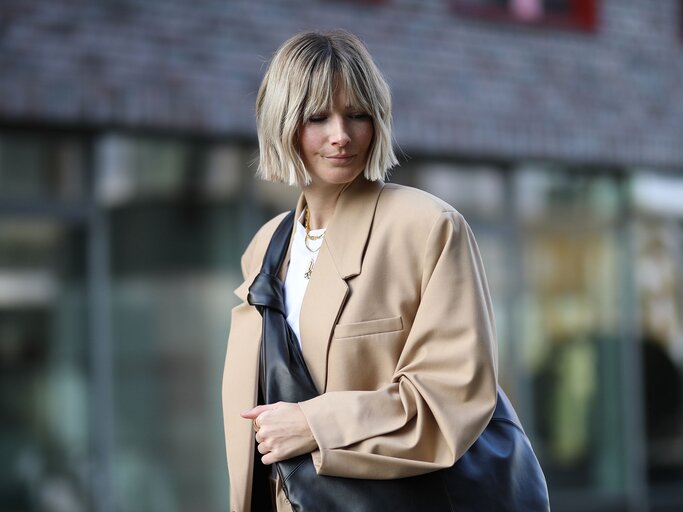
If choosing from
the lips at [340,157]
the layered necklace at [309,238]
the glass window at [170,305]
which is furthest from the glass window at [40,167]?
the lips at [340,157]

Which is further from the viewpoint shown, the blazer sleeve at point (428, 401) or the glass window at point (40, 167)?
the glass window at point (40, 167)

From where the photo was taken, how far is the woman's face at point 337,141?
2.04m

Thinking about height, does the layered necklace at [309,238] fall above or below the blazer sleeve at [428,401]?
above

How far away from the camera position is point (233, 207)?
6.67 meters

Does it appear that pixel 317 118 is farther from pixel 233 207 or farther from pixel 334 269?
pixel 233 207

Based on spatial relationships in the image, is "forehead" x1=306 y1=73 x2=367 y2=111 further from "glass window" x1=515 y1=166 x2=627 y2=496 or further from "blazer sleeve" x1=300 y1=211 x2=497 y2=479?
"glass window" x1=515 y1=166 x2=627 y2=496

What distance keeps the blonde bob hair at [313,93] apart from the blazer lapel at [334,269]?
7cm

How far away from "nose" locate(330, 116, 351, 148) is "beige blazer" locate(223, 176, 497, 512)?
154 mm

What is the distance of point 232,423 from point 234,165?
4499mm

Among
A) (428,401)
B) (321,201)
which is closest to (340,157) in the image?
(321,201)

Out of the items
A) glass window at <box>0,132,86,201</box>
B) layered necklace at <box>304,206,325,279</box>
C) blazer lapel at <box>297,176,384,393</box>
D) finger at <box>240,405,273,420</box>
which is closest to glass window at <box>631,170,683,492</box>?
glass window at <box>0,132,86,201</box>

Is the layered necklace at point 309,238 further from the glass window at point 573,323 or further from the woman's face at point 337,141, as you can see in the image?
the glass window at point 573,323

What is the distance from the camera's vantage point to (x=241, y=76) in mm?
6398

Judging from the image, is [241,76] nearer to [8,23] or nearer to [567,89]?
[8,23]
